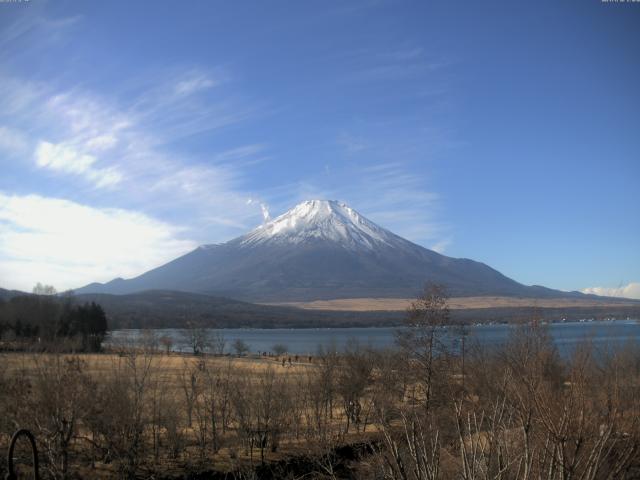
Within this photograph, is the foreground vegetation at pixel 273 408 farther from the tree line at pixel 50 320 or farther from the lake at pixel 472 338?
the tree line at pixel 50 320

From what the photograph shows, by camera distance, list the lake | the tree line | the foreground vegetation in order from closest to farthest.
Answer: the foreground vegetation → the lake → the tree line

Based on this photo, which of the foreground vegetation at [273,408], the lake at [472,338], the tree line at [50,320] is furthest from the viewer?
the tree line at [50,320]

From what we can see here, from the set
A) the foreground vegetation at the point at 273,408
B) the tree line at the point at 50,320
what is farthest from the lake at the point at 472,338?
the tree line at the point at 50,320

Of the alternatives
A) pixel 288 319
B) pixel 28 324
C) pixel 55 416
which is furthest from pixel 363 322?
pixel 55 416

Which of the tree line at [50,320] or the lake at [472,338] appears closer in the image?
the lake at [472,338]

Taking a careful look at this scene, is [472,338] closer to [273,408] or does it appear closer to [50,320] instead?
[273,408]

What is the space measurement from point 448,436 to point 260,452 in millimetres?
7669

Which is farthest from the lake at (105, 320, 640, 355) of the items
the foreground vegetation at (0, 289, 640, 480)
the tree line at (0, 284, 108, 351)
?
the tree line at (0, 284, 108, 351)

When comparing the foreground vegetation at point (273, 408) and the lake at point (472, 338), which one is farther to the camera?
the lake at point (472, 338)

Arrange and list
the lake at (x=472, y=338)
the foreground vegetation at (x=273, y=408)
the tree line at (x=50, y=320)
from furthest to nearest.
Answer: the tree line at (x=50, y=320) < the lake at (x=472, y=338) < the foreground vegetation at (x=273, y=408)

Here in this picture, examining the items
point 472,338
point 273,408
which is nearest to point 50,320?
point 472,338

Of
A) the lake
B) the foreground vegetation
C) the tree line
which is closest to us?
the foreground vegetation

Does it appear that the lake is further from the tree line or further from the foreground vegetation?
the tree line

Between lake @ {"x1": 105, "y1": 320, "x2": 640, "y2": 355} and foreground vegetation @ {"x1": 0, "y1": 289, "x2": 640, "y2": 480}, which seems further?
lake @ {"x1": 105, "y1": 320, "x2": 640, "y2": 355}
